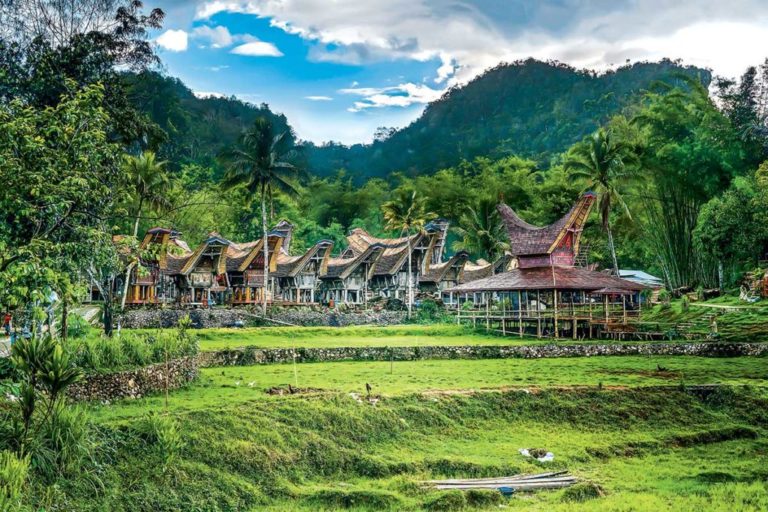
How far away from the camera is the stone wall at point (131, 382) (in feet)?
50.3

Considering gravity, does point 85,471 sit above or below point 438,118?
below

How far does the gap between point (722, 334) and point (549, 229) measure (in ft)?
33.1

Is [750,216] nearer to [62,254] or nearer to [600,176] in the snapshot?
[600,176]

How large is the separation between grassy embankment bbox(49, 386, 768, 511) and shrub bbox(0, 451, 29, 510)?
114 cm

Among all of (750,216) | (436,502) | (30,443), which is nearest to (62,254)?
(30,443)

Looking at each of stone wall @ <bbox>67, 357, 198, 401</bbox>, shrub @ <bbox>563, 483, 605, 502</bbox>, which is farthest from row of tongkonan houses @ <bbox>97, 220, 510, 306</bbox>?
shrub @ <bbox>563, 483, 605, 502</bbox>

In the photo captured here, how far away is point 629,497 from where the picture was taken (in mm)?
12906

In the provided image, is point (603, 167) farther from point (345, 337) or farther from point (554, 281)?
point (345, 337)

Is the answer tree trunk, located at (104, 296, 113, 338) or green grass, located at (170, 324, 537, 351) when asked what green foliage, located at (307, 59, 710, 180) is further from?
tree trunk, located at (104, 296, 113, 338)

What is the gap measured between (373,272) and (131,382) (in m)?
39.7

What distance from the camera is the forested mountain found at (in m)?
90.1

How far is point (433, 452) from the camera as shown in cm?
1534

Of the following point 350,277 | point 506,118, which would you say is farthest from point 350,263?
point 506,118

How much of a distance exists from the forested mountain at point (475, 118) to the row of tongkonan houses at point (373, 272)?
30.4 meters
